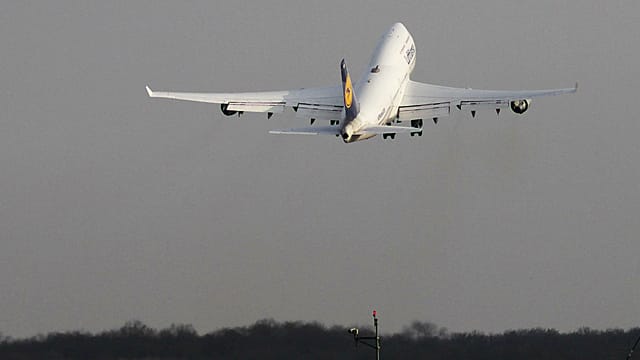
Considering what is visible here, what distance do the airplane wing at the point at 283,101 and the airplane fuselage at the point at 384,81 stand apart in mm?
2724

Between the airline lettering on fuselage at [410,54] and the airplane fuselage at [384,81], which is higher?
the airline lettering on fuselage at [410,54]

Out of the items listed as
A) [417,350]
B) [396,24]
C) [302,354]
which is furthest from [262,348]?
[396,24]

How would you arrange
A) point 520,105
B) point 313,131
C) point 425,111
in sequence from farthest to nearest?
point 425,111 → point 520,105 → point 313,131

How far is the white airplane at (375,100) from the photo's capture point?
129 metres

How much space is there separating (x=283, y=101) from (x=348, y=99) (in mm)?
11701

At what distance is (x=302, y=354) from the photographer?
402ft

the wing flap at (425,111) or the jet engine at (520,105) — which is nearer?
the jet engine at (520,105)

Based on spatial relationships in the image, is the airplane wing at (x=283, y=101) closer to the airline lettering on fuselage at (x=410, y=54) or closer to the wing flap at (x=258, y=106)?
the wing flap at (x=258, y=106)

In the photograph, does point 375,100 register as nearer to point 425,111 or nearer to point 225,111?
point 425,111

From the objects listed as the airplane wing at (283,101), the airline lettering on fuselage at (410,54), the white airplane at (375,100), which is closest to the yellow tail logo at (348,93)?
the white airplane at (375,100)

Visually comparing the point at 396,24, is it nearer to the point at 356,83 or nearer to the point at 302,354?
the point at 356,83

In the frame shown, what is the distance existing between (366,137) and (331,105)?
1259 centimetres

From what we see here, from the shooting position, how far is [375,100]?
437ft

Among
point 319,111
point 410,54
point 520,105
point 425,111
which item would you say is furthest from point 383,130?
point 410,54
